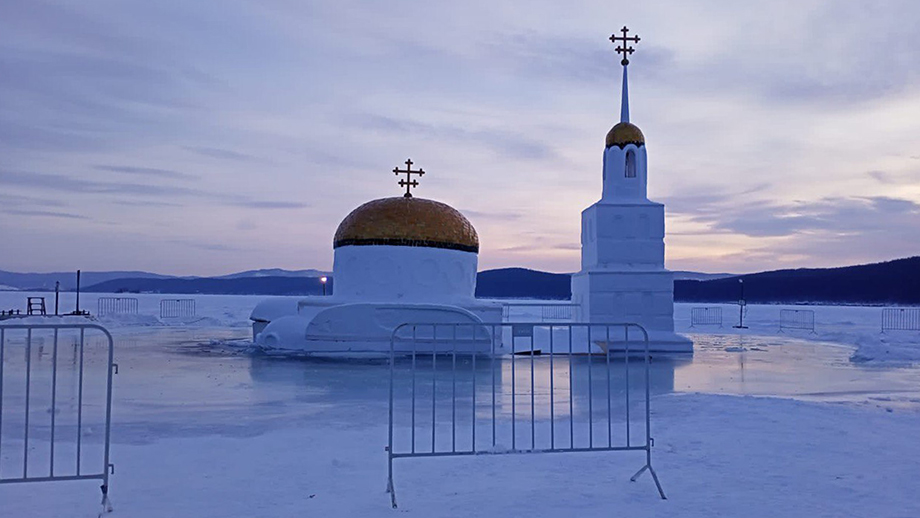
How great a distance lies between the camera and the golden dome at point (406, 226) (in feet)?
70.3

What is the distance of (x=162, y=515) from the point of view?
460 cm

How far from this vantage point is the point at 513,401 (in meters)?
5.63

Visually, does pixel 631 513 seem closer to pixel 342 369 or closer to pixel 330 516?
pixel 330 516

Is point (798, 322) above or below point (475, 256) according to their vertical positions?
below

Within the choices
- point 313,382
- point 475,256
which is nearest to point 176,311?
point 475,256

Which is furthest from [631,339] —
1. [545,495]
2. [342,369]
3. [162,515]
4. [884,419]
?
[162,515]

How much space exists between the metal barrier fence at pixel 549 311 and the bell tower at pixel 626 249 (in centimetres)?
84

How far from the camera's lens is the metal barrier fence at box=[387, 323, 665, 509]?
5.91m

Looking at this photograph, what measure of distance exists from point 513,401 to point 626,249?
56.7 ft

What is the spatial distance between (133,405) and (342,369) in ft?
20.1

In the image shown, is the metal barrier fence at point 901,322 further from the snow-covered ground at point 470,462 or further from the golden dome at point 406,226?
the snow-covered ground at point 470,462

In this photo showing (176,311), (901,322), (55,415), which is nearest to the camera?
(55,415)

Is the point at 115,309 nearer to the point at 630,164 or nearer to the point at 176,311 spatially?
the point at 176,311

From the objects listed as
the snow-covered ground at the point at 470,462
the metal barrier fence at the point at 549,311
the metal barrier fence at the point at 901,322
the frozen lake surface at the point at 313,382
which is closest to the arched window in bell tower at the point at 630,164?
the metal barrier fence at the point at 549,311
